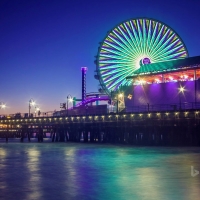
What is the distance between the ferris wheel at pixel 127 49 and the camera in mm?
Result: 77688

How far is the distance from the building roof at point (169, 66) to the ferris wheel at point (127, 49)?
1.24m

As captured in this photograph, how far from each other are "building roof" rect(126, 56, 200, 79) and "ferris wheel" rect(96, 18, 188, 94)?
1.24 meters

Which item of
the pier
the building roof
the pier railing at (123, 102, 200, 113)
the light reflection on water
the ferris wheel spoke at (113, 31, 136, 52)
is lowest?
the light reflection on water

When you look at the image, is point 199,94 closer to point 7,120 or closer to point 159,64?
point 159,64

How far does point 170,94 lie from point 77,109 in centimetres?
3873

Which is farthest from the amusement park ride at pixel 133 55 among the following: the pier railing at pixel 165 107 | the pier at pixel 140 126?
the pier at pixel 140 126

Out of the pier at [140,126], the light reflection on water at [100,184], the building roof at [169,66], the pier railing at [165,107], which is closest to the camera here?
the light reflection on water at [100,184]

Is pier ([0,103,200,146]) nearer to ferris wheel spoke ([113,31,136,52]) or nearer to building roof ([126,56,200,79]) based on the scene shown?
building roof ([126,56,200,79])

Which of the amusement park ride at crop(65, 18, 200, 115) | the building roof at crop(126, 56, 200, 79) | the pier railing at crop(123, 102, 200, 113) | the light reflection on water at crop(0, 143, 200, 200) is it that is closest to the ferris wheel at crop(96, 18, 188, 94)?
the amusement park ride at crop(65, 18, 200, 115)

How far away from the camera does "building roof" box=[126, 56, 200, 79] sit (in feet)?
234

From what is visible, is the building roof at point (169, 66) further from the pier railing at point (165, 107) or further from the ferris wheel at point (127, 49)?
the pier railing at point (165, 107)

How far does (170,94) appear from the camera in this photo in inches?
2805

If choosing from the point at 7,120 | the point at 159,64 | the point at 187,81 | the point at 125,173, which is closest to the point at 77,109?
the point at 7,120

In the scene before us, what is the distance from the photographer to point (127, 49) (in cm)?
7800
